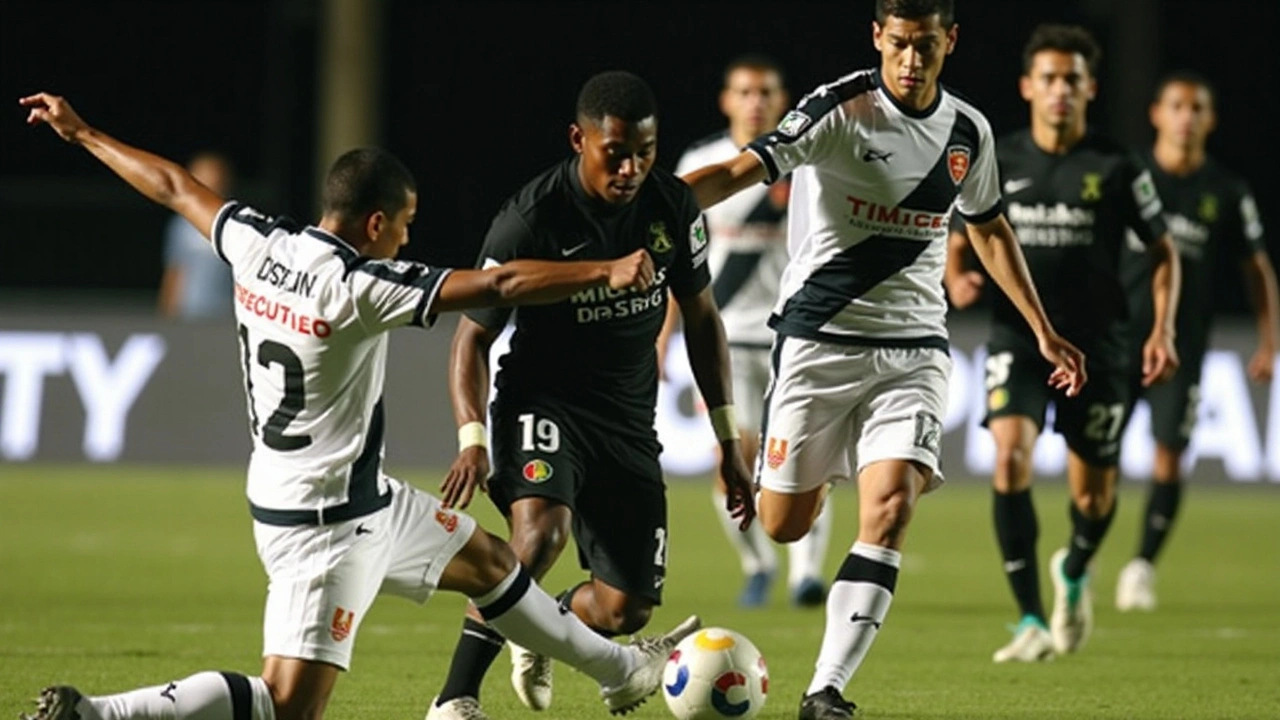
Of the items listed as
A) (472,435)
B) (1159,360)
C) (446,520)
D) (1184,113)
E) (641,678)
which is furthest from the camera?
(1184,113)

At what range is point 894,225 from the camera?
789 centimetres

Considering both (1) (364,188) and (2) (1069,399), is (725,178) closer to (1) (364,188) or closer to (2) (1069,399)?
(1) (364,188)

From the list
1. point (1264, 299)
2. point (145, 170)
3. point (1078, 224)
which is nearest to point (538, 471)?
point (145, 170)

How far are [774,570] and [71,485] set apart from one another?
782 cm

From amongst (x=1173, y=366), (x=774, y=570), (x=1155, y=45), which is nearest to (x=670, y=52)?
(x=1155, y=45)

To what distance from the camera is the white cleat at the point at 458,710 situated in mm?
7059

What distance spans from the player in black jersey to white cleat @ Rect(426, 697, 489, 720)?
5.83 m

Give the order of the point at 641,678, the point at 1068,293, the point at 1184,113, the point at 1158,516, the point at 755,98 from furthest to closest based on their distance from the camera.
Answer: the point at 1184,113 < the point at 1158,516 < the point at 755,98 < the point at 1068,293 < the point at 641,678

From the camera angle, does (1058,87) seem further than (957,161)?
Yes

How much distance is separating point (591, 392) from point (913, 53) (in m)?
1.50

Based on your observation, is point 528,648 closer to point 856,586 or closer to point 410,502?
point 410,502

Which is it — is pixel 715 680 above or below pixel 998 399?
below

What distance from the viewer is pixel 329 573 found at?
20.6ft

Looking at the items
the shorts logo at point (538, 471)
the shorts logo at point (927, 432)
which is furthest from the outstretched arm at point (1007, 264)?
the shorts logo at point (538, 471)
